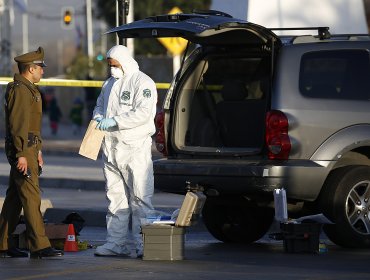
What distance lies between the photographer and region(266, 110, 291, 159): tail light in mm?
12172

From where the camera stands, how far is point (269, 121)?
12227 millimetres

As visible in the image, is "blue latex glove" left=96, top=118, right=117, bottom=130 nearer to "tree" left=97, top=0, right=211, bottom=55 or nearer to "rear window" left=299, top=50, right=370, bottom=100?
"rear window" left=299, top=50, right=370, bottom=100

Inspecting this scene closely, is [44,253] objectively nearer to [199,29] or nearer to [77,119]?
[199,29]

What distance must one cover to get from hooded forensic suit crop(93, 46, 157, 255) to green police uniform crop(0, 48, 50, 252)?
574 millimetres

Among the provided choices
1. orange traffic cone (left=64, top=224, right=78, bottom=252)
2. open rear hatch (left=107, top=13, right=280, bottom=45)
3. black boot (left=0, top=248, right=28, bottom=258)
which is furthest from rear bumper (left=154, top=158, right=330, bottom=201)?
black boot (left=0, top=248, right=28, bottom=258)

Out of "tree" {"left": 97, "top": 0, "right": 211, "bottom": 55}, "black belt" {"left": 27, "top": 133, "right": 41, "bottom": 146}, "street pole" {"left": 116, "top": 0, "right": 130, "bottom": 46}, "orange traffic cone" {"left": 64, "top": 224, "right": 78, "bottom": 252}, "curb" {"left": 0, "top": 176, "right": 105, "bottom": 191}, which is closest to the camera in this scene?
"black belt" {"left": 27, "top": 133, "right": 41, "bottom": 146}

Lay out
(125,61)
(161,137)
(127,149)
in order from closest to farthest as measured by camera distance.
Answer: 1. (127,149)
2. (125,61)
3. (161,137)

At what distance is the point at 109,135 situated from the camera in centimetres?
1202

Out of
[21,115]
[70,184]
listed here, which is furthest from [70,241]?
[70,184]

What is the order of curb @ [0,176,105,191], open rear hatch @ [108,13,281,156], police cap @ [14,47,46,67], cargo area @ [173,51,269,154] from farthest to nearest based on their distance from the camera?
curb @ [0,176,105,191]
cargo area @ [173,51,269,154]
open rear hatch @ [108,13,281,156]
police cap @ [14,47,46,67]

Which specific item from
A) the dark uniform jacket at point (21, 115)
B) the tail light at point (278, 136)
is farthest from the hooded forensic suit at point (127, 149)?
the tail light at point (278, 136)

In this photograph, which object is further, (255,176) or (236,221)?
(236,221)

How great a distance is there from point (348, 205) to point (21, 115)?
10.0ft

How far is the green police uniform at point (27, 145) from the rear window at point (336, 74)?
2.42 metres
